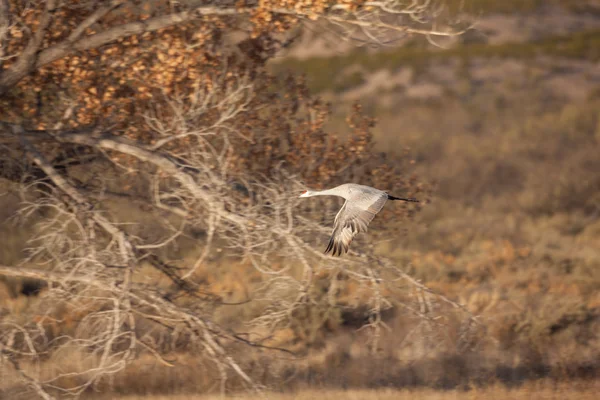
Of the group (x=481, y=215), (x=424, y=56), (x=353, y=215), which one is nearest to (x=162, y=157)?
(x=353, y=215)

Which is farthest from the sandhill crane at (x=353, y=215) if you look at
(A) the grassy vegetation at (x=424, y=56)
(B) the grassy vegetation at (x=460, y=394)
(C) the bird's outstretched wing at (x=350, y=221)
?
(A) the grassy vegetation at (x=424, y=56)

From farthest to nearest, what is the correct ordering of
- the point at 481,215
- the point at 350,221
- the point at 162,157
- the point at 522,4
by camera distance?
the point at 522,4 < the point at 481,215 < the point at 162,157 < the point at 350,221

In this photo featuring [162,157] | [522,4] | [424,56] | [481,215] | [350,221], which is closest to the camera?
[350,221]

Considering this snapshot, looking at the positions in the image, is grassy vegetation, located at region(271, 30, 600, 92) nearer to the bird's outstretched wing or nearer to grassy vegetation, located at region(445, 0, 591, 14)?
grassy vegetation, located at region(445, 0, 591, 14)

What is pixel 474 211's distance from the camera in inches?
900

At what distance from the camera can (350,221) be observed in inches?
284

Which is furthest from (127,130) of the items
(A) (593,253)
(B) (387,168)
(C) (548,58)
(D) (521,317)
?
(C) (548,58)

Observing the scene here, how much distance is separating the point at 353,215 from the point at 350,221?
0.07m

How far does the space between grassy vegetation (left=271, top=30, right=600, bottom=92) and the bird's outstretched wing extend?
36531 millimetres

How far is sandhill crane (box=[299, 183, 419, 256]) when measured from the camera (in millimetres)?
7152

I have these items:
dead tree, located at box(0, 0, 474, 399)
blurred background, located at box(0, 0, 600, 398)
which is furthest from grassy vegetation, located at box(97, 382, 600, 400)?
dead tree, located at box(0, 0, 474, 399)

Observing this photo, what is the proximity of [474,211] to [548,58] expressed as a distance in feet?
81.3

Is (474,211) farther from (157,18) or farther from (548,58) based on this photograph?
(548,58)

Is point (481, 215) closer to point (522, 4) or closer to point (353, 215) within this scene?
point (353, 215)
